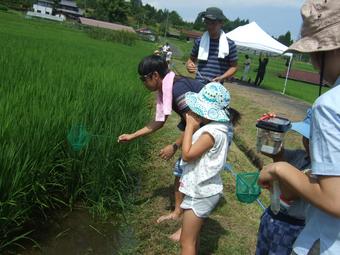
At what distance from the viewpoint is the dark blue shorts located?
1753 mm

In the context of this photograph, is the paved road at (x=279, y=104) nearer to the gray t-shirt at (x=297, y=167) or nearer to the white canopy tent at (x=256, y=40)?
the white canopy tent at (x=256, y=40)

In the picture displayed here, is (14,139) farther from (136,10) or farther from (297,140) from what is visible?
(136,10)

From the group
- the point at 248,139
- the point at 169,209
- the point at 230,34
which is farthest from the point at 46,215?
the point at 230,34

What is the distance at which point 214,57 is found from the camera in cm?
395

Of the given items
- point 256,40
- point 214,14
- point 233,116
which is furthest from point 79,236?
point 256,40

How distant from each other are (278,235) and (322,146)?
0.80 m

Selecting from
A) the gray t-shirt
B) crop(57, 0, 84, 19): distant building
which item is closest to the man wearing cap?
the gray t-shirt

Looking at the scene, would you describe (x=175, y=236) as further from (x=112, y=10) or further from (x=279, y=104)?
(x=112, y=10)

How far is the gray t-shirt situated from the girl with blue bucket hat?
18.6 inches

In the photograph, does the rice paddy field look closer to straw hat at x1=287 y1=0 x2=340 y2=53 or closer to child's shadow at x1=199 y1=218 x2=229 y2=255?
child's shadow at x1=199 y1=218 x2=229 y2=255

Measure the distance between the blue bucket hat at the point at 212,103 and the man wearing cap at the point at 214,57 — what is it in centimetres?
155

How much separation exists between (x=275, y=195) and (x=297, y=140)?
494 centimetres

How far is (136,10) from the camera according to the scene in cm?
11088

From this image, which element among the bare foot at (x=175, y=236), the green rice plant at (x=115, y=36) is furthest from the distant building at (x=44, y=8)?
the bare foot at (x=175, y=236)
